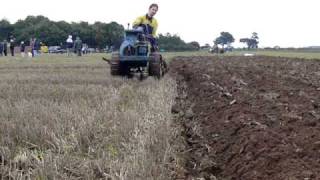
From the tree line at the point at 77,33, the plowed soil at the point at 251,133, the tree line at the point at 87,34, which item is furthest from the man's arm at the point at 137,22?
the tree line at the point at 77,33

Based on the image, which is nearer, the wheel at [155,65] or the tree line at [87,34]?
the wheel at [155,65]

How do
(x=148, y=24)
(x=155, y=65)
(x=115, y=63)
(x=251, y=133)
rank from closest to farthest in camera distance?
(x=251, y=133) → (x=155, y=65) → (x=115, y=63) → (x=148, y=24)

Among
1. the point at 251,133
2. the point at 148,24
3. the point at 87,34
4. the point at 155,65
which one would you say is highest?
the point at 148,24

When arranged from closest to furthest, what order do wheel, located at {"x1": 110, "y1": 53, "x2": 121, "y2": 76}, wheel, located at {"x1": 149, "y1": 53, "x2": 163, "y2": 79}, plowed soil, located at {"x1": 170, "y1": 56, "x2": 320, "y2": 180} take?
plowed soil, located at {"x1": 170, "y1": 56, "x2": 320, "y2": 180}, wheel, located at {"x1": 149, "y1": 53, "x2": 163, "y2": 79}, wheel, located at {"x1": 110, "y1": 53, "x2": 121, "y2": 76}

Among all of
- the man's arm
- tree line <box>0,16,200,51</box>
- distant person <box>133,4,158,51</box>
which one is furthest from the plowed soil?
tree line <box>0,16,200,51</box>

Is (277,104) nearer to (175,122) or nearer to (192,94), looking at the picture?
(175,122)

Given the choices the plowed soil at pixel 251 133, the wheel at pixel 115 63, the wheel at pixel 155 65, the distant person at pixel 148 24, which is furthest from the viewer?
the distant person at pixel 148 24

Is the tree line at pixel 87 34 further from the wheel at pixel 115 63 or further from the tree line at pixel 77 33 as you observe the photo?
the wheel at pixel 115 63

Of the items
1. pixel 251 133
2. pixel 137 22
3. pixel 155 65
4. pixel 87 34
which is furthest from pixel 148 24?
pixel 87 34

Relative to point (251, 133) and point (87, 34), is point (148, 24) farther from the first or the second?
point (87, 34)

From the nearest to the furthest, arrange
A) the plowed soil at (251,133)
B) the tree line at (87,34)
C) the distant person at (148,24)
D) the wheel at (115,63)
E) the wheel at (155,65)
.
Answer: the plowed soil at (251,133) → the wheel at (155,65) → the wheel at (115,63) → the distant person at (148,24) → the tree line at (87,34)

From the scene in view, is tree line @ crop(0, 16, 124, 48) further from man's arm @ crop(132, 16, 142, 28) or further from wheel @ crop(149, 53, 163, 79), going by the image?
wheel @ crop(149, 53, 163, 79)

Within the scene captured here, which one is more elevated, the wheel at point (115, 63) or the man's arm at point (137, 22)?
the man's arm at point (137, 22)

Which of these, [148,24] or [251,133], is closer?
[251,133]
